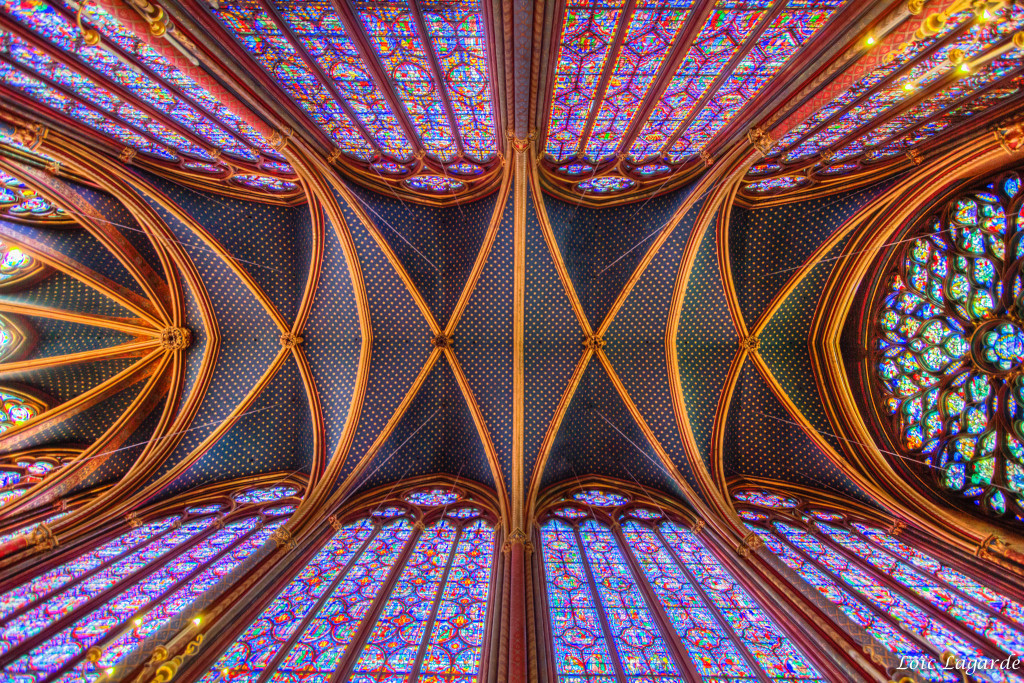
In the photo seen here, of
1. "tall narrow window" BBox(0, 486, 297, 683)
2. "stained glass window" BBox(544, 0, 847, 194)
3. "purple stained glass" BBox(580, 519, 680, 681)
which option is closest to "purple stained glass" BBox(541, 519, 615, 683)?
"purple stained glass" BBox(580, 519, 680, 681)

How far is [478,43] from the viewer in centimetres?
667

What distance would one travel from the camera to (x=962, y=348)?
8.59 m

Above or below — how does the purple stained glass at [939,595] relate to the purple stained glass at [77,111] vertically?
below

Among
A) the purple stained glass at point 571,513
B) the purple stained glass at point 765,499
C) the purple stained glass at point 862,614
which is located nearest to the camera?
the purple stained glass at point 862,614

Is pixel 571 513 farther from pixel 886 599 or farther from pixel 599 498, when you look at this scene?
pixel 886 599

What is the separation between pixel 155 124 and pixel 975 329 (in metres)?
14.0

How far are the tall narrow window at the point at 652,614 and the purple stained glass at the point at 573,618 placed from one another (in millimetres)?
15

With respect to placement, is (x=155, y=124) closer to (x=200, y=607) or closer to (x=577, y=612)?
(x=200, y=607)

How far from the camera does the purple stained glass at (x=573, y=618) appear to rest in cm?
611

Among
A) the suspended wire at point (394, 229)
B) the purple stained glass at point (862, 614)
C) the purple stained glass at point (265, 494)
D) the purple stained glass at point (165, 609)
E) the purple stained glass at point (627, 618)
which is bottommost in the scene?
the purple stained glass at point (627, 618)

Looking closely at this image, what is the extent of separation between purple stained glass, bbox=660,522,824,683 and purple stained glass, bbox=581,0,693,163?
25.8 ft

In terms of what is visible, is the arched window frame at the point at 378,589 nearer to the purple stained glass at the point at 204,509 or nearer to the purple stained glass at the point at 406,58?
the purple stained glass at the point at 204,509

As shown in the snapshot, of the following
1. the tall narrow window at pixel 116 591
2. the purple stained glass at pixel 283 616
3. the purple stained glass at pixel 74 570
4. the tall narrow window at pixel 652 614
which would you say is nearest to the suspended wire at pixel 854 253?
the tall narrow window at pixel 652 614

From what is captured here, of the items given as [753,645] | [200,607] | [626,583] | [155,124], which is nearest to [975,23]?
[753,645]
